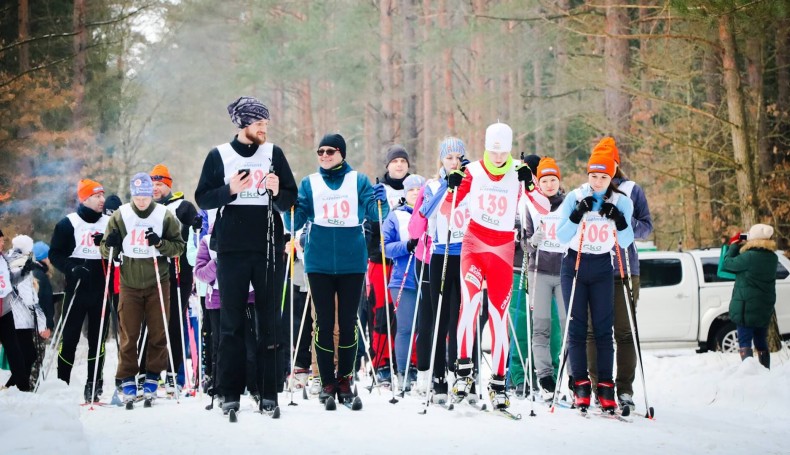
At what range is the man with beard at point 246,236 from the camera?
24.0 feet

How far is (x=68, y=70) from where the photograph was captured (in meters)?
27.1

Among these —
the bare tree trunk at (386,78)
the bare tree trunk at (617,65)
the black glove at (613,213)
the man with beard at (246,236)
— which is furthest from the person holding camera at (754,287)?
the bare tree trunk at (386,78)

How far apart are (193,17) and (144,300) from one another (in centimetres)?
3393

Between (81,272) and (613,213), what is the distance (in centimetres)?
517

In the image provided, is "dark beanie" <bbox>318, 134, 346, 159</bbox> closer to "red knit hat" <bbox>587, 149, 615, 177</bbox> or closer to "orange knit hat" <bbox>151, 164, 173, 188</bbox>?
"red knit hat" <bbox>587, 149, 615, 177</bbox>

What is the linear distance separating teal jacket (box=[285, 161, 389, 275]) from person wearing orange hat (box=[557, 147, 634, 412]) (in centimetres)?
166

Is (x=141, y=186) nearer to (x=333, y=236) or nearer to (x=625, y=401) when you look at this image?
(x=333, y=236)

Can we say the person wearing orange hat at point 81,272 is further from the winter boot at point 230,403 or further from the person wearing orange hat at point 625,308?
the person wearing orange hat at point 625,308

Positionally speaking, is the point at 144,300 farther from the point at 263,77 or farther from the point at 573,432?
the point at 263,77

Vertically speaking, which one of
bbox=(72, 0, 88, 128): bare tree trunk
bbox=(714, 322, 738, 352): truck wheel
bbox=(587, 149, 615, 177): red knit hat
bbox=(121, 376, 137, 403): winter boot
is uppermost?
bbox=(72, 0, 88, 128): bare tree trunk

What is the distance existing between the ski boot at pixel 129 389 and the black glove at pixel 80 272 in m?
1.22

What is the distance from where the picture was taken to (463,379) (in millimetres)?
7965

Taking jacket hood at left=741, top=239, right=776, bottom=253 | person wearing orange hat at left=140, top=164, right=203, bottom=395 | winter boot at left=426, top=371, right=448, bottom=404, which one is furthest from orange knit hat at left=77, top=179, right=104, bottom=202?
jacket hood at left=741, top=239, right=776, bottom=253

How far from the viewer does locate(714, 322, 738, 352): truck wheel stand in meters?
15.6
